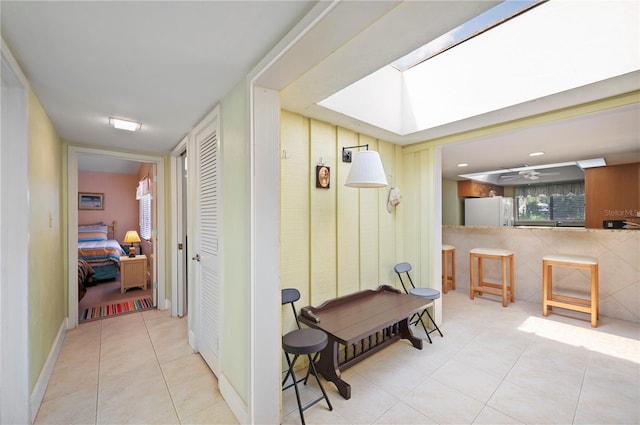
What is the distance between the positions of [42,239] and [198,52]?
78.2 inches

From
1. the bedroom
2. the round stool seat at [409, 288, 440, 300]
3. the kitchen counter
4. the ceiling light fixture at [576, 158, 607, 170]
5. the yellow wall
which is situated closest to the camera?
the yellow wall

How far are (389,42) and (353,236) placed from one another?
185 centimetres

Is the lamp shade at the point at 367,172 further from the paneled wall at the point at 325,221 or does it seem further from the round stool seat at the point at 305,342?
the round stool seat at the point at 305,342

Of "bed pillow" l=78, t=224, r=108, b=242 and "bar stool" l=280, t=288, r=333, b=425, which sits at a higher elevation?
"bed pillow" l=78, t=224, r=108, b=242

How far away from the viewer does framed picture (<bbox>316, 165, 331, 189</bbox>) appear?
8.29ft

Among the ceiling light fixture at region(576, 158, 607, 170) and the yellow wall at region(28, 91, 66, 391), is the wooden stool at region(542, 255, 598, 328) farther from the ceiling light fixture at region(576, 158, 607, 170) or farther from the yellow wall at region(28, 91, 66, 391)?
the yellow wall at region(28, 91, 66, 391)

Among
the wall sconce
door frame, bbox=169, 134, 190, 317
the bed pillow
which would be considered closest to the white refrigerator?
the wall sconce

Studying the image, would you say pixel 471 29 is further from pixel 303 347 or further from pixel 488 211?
pixel 488 211

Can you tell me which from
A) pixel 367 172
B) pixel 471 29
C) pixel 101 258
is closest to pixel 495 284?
pixel 367 172

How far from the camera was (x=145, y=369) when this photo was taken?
2.38 meters

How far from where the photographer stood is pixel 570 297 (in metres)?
3.76

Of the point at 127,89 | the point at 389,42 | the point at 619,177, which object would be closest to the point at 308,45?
the point at 389,42

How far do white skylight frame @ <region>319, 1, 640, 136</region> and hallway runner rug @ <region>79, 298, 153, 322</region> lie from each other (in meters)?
3.86

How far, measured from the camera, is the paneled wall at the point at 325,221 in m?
2.37
